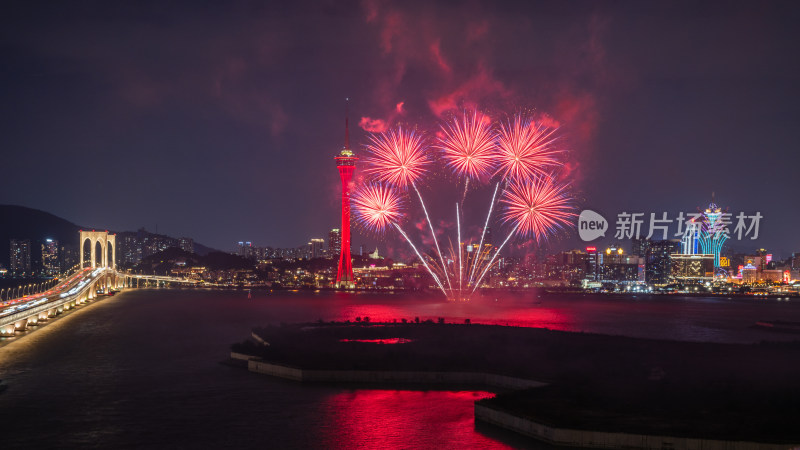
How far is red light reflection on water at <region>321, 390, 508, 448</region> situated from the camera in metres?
17.3

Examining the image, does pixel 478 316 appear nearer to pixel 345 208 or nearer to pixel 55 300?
pixel 55 300

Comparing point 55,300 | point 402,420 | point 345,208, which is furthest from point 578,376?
point 345,208

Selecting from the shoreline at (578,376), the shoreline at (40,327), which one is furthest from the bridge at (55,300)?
the shoreline at (578,376)


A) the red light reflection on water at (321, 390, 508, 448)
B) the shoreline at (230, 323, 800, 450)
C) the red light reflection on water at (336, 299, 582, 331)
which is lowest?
the red light reflection on water at (336, 299, 582, 331)

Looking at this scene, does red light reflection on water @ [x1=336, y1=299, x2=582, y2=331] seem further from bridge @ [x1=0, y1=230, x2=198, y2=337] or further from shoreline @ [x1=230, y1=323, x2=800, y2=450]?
bridge @ [x1=0, y1=230, x2=198, y2=337]

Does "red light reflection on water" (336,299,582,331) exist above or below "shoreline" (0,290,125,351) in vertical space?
below

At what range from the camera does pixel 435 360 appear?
86.7 ft

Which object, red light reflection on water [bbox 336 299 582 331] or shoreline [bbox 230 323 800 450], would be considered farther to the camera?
red light reflection on water [bbox 336 299 582 331]

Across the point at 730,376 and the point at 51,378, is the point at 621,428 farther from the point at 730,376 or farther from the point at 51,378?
the point at 51,378

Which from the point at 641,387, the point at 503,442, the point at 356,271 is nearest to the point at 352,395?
the point at 503,442

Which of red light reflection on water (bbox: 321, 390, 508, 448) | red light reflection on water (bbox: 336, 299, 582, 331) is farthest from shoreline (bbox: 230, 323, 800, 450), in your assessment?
red light reflection on water (bbox: 336, 299, 582, 331)

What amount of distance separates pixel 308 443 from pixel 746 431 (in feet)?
34.7

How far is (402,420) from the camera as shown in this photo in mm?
19391

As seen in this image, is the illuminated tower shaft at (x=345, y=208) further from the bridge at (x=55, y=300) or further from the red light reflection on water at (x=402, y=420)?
the red light reflection on water at (x=402, y=420)
